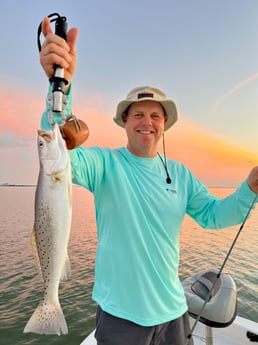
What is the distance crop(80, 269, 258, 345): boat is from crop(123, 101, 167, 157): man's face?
176 centimetres

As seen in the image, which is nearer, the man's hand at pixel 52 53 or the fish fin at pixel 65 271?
the man's hand at pixel 52 53

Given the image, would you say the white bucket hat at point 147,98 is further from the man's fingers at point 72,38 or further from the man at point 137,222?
the man's fingers at point 72,38

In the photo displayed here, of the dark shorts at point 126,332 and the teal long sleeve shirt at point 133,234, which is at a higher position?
the teal long sleeve shirt at point 133,234

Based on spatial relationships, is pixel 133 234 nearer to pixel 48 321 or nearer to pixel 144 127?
pixel 48 321

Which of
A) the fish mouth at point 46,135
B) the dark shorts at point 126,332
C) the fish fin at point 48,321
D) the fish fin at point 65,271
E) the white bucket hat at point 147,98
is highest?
the white bucket hat at point 147,98

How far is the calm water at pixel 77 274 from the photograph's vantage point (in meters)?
7.20

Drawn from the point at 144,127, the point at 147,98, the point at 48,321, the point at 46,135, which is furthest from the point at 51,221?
the point at 147,98

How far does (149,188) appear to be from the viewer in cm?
245

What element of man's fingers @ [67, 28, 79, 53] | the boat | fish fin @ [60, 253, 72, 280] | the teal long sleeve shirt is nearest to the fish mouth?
the teal long sleeve shirt

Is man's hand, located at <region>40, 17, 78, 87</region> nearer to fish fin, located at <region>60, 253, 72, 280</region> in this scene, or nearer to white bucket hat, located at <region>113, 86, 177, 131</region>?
white bucket hat, located at <region>113, 86, 177, 131</region>

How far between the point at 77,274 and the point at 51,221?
949 centimetres

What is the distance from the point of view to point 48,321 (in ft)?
5.96

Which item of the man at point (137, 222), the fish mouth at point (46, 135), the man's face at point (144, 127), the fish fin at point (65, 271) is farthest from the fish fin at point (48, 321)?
the man's face at point (144, 127)

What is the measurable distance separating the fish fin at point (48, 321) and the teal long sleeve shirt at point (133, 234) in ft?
1.48
